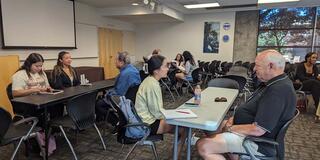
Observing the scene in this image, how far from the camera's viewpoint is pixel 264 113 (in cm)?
163

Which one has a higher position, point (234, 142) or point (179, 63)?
point (179, 63)

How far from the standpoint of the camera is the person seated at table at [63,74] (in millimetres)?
3350

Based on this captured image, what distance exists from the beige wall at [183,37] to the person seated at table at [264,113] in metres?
7.27

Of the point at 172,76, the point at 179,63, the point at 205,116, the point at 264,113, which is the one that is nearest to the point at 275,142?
the point at 264,113

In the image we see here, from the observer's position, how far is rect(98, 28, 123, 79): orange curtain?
26.1 ft

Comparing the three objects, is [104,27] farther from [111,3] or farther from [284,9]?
[284,9]

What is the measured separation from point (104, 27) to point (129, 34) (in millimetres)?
1868

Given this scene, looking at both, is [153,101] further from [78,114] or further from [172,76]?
[172,76]

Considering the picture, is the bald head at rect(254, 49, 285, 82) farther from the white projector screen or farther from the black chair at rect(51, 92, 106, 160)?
the white projector screen

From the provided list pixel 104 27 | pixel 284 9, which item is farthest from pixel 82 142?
pixel 284 9

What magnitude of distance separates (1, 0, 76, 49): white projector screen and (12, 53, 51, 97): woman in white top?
2302 millimetres

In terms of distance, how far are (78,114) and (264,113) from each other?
1.86m

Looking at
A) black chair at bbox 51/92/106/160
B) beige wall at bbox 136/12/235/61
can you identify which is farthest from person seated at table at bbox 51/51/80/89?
beige wall at bbox 136/12/235/61

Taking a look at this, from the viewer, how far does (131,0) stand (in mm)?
6387
